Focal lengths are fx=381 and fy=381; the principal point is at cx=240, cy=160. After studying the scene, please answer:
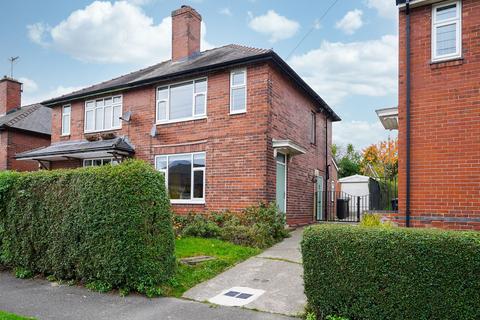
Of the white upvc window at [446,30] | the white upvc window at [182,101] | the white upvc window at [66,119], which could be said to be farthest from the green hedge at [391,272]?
the white upvc window at [66,119]

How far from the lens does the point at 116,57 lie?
17000 mm

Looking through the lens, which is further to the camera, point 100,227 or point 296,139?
point 296,139

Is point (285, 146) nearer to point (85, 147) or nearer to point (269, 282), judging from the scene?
point (269, 282)

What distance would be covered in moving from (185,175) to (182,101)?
2.75 meters

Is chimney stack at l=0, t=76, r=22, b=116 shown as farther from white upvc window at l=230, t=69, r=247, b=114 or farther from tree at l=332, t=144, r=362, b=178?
tree at l=332, t=144, r=362, b=178

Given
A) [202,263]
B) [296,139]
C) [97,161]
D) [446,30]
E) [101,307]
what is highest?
[446,30]

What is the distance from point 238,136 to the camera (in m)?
12.4

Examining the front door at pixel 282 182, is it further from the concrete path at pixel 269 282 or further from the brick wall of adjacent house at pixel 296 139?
the concrete path at pixel 269 282

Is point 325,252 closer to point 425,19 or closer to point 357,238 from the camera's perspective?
point 357,238

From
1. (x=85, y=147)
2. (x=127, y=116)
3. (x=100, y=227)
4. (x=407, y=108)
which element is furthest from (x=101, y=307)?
(x=85, y=147)

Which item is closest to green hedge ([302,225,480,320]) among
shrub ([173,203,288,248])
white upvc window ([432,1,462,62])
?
white upvc window ([432,1,462,62])

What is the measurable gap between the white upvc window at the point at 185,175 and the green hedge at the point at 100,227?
5.34 m

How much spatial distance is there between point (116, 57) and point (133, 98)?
2.95 m

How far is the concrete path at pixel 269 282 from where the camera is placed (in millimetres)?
6169
